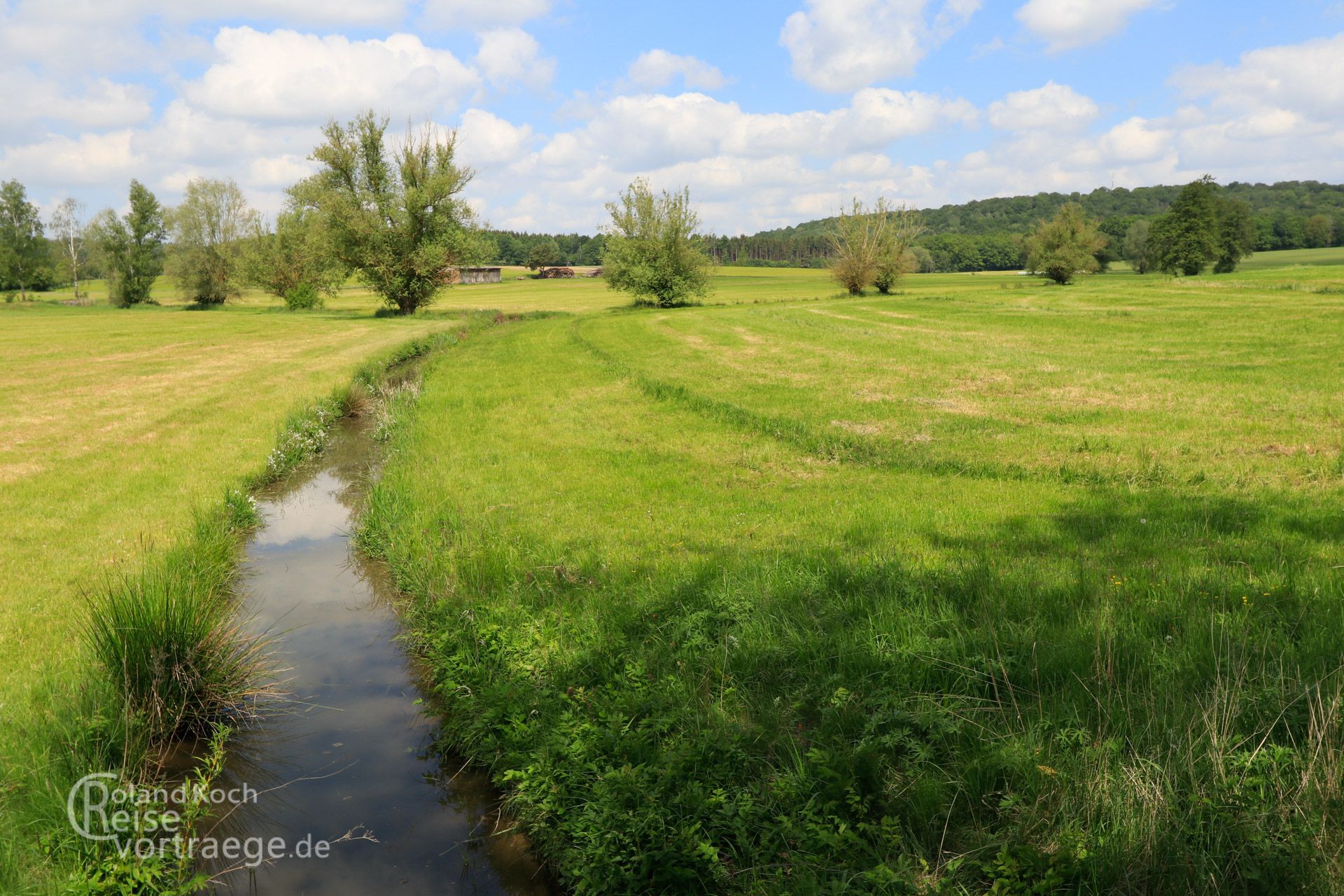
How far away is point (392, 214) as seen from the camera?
2137 inches

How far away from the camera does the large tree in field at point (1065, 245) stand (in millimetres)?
68750

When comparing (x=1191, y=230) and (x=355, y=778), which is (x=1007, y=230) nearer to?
(x=1191, y=230)

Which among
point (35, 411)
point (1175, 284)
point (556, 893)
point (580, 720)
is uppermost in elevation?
point (1175, 284)

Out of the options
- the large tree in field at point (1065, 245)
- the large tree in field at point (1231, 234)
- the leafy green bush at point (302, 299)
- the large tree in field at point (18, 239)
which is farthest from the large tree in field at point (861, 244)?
the large tree in field at point (18, 239)

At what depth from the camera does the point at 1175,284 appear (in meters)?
46.9

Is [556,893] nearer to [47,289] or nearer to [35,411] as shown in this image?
[35,411]

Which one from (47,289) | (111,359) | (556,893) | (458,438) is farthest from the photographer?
(47,289)

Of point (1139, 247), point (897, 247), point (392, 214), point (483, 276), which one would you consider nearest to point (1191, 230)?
point (1139, 247)

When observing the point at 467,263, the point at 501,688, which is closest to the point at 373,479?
the point at 501,688

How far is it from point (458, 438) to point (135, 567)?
7.57 metres

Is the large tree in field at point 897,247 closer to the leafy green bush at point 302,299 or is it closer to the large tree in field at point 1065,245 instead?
the large tree in field at point 1065,245

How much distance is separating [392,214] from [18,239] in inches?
2509

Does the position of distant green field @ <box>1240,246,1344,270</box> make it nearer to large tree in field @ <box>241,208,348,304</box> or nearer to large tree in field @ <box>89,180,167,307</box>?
large tree in field @ <box>241,208,348,304</box>

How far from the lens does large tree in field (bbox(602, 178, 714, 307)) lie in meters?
59.7
